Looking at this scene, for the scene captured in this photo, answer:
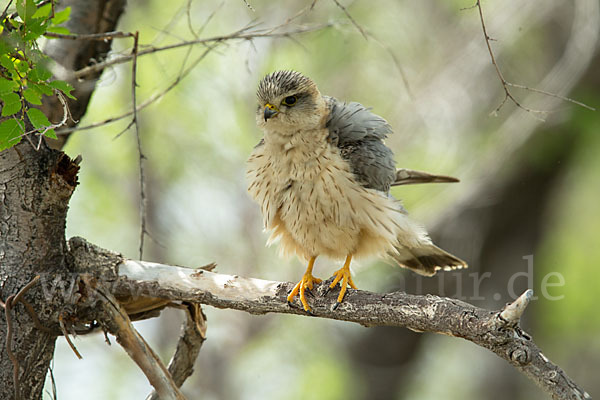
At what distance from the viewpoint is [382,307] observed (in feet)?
8.06

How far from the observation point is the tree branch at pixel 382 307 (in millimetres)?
2076

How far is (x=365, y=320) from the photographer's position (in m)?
2.55

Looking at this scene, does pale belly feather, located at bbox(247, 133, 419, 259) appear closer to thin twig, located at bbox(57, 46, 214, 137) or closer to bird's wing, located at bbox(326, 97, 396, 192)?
bird's wing, located at bbox(326, 97, 396, 192)

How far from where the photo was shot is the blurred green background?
6.46 m

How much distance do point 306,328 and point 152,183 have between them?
3103 mm

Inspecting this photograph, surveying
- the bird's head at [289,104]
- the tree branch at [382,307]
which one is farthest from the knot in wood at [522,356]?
the bird's head at [289,104]

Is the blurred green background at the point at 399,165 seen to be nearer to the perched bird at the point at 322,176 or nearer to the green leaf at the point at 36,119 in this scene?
the perched bird at the point at 322,176

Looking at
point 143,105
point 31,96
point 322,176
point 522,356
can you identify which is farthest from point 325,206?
point 31,96

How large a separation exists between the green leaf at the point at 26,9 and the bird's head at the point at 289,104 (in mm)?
1378

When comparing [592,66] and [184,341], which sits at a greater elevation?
[592,66]

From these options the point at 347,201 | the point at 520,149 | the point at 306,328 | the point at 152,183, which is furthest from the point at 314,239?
the point at 306,328

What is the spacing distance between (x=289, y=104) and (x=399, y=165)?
377cm

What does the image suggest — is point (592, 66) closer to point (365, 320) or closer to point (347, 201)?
point (347, 201)

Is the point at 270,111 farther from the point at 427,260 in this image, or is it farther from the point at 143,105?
the point at 427,260
